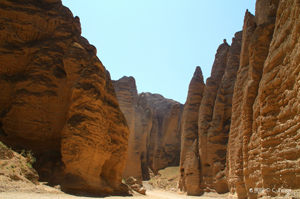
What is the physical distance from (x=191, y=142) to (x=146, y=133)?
11.9 m

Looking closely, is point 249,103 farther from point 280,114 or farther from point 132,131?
point 132,131

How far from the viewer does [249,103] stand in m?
14.2

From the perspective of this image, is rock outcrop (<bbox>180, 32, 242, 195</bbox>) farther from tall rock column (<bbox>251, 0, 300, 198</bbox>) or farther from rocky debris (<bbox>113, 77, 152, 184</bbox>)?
tall rock column (<bbox>251, 0, 300, 198</bbox>)

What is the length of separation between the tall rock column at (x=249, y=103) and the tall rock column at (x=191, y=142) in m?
9.80

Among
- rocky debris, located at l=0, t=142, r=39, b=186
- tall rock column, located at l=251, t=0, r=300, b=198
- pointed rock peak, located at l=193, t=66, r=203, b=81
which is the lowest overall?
rocky debris, located at l=0, t=142, r=39, b=186

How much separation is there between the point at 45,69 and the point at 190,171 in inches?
775

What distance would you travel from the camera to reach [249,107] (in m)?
14.2

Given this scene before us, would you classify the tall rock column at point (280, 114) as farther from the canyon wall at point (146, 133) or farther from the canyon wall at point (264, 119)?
the canyon wall at point (146, 133)

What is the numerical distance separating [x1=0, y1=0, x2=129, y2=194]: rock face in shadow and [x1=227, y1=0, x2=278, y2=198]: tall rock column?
7.44 metres

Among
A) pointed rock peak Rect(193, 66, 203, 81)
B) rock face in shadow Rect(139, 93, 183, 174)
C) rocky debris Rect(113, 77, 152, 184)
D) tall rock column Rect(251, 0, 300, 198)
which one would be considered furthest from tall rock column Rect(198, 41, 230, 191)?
rock face in shadow Rect(139, 93, 183, 174)

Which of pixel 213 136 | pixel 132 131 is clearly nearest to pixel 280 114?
pixel 213 136

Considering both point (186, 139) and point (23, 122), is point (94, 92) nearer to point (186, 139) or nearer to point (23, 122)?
point (23, 122)

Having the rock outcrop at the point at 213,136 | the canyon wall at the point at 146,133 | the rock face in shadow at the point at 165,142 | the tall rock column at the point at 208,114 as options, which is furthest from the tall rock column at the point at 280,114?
the rock face in shadow at the point at 165,142

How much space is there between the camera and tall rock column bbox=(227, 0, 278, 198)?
498 inches
